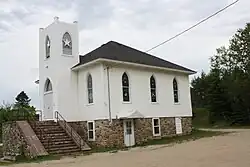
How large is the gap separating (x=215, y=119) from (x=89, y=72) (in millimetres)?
29977

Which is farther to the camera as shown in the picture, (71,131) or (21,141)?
(71,131)

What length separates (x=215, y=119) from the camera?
1977 inches

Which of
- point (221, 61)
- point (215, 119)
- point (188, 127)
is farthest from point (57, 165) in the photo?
point (221, 61)

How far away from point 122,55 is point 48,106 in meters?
6.65

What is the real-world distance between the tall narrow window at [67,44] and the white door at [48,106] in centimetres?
329

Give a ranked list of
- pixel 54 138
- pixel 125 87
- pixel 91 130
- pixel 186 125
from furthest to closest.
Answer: pixel 186 125
pixel 125 87
pixel 91 130
pixel 54 138

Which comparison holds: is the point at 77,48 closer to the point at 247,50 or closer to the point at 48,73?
the point at 48,73

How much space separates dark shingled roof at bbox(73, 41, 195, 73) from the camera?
25270mm

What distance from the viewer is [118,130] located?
933 inches

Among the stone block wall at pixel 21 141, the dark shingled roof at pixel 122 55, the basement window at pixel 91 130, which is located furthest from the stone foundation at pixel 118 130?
the dark shingled roof at pixel 122 55

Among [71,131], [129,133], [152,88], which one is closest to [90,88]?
[71,131]

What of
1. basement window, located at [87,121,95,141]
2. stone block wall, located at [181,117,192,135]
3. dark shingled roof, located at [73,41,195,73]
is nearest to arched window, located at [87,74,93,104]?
dark shingled roof, located at [73,41,195,73]

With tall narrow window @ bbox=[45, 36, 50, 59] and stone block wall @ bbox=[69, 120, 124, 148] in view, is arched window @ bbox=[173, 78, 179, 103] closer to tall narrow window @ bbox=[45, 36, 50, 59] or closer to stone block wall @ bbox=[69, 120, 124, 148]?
stone block wall @ bbox=[69, 120, 124, 148]

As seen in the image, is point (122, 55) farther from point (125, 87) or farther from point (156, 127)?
point (156, 127)
